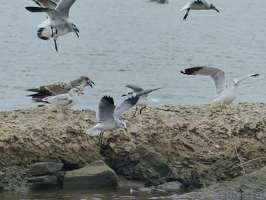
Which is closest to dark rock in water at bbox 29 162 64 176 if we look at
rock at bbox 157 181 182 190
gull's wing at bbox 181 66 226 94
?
rock at bbox 157 181 182 190

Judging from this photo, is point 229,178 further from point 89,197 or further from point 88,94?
point 88,94

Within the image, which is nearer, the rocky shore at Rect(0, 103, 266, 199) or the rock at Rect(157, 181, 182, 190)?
the rocky shore at Rect(0, 103, 266, 199)

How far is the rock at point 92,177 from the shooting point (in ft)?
34.9

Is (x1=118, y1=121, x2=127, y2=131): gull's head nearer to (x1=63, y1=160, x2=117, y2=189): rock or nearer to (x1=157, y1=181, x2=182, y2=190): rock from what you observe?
(x1=63, y1=160, x2=117, y2=189): rock

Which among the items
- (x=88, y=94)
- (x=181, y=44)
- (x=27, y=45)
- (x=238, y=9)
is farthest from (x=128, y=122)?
(x=238, y=9)

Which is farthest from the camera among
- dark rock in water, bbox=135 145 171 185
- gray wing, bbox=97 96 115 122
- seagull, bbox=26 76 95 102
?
seagull, bbox=26 76 95 102

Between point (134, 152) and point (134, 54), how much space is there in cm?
2144

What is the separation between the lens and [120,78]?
81.0 ft

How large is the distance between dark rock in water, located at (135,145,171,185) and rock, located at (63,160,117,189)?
404mm

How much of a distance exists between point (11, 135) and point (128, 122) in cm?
176

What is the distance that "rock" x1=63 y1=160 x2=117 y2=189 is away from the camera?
10648 mm

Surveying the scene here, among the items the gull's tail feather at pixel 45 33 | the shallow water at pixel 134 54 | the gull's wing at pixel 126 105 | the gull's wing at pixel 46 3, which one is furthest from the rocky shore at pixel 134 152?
the shallow water at pixel 134 54

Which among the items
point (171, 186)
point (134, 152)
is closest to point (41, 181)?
point (134, 152)

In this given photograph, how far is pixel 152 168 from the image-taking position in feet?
36.0
